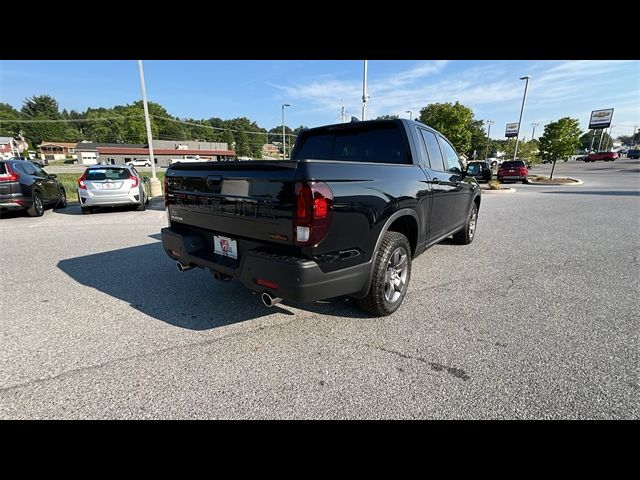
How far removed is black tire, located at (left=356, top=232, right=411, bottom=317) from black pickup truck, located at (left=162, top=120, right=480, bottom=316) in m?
0.01

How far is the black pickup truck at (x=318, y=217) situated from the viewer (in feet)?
7.34

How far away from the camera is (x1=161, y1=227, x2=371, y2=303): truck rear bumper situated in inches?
87.4

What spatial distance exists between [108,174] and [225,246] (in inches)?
310

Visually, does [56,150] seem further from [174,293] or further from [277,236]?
[277,236]

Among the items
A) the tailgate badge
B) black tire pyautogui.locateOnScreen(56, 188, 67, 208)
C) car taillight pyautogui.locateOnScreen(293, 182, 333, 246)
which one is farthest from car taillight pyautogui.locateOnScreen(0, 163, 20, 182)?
car taillight pyautogui.locateOnScreen(293, 182, 333, 246)

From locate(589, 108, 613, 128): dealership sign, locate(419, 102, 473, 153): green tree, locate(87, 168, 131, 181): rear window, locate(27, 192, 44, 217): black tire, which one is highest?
locate(589, 108, 613, 128): dealership sign

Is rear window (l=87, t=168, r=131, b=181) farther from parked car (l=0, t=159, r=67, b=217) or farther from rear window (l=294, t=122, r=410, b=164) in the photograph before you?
rear window (l=294, t=122, r=410, b=164)

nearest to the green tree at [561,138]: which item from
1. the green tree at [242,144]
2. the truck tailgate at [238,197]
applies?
the truck tailgate at [238,197]

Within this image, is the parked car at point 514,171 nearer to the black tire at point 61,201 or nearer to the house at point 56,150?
the black tire at point 61,201

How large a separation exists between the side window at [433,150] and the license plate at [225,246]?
2710 mm

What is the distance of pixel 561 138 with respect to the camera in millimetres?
22453

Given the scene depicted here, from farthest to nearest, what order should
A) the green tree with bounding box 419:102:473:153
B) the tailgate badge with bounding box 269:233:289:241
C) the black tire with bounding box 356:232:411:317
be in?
1. the green tree with bounding box 419:102:473:153
2. the black tire with bounding box 356:232:411:317
3. the tailgate badge with bounding box 269:233:289:241

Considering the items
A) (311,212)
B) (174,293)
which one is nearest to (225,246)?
(311,212)
